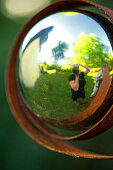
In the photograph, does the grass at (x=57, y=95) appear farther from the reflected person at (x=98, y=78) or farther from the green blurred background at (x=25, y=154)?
the green blurred background at (x=25, y=154)

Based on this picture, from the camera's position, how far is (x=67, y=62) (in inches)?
48.2

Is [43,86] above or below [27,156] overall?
above

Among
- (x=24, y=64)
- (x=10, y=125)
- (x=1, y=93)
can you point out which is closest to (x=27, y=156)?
(x=10, y=125)

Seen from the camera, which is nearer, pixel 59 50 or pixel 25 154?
pixel 59 50

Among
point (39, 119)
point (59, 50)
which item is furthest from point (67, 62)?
point (39, 119)

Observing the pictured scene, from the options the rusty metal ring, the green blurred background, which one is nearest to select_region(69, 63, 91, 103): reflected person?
the rusty metal ring

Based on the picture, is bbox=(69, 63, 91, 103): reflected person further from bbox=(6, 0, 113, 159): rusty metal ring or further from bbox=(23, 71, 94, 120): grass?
bbox=(6, 0, 113, 159): rusty metal ring

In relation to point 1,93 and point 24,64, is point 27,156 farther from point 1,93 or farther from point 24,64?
point 24,64

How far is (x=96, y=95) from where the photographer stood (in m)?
1.23

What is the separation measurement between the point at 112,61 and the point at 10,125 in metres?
2.93

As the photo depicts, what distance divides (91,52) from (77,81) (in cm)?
13

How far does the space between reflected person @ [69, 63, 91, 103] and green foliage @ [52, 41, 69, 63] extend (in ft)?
0.25

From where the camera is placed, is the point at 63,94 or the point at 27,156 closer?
the point at 63,94

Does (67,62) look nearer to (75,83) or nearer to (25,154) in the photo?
(75,83)
